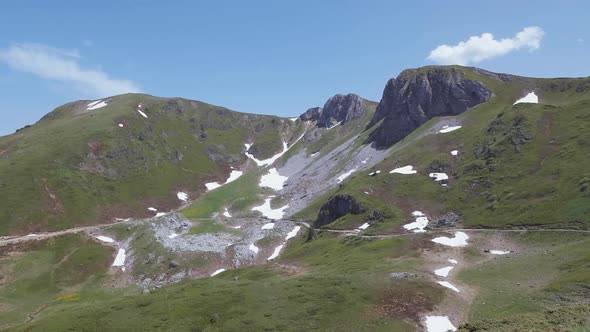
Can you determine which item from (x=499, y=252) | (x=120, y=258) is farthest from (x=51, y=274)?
(x=499, y=252)

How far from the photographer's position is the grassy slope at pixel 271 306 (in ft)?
192

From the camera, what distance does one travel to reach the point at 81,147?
198625 millimetres

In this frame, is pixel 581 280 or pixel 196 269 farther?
pixel 196 269

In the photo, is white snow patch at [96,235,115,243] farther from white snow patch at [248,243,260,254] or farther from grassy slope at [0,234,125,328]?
white snow patch at [248,243,260,254]

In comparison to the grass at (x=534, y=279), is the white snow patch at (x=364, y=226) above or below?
above

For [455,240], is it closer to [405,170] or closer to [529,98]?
[405,170]

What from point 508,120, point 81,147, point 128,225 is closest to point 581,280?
point 508,120

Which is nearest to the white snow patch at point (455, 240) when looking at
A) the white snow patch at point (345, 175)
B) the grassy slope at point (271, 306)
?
the grassy slope at point (271, 306)

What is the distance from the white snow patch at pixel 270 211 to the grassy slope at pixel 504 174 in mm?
13977

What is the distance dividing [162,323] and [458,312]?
40672mm

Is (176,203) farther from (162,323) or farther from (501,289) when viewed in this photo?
(501,289)

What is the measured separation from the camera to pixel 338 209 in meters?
140

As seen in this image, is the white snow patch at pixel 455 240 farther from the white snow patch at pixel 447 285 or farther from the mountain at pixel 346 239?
the white snow patch at pixel 447 285

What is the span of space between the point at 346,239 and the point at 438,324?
58.9 m
